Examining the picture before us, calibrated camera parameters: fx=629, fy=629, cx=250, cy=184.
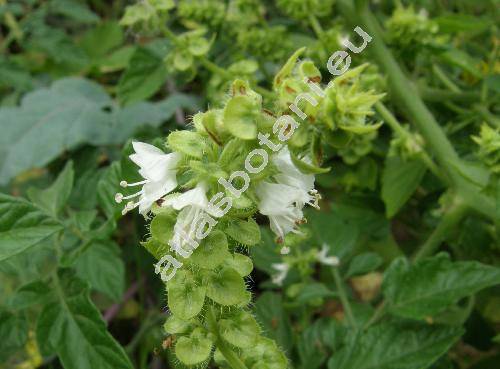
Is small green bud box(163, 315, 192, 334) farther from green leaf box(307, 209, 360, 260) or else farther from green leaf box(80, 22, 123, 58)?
green leaf box(80, 22, 123, 58)

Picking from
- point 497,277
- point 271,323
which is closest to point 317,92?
point 497,277

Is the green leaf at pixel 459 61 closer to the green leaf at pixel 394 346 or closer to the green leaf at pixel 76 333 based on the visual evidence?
the green leaf at pixel 394 346

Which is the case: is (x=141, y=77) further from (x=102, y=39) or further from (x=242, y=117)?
(x=242, y=117)

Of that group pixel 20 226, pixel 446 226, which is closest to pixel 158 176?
pixel 20 226

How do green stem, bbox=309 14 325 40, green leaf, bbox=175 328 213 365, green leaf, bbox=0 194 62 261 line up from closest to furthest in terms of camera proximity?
green leaf, bbox=175 328 213 365, green leaf, bbox=0 194 62 261, green stem, bbox=309 14 325 40

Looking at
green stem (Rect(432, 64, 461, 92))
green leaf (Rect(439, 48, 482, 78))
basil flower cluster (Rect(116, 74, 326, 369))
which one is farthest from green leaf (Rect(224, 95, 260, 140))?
green stem (Rect(432, 64, 461, 92))

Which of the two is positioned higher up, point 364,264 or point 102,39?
point 364,264

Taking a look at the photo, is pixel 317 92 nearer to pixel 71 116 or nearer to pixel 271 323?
pixel 271 323
